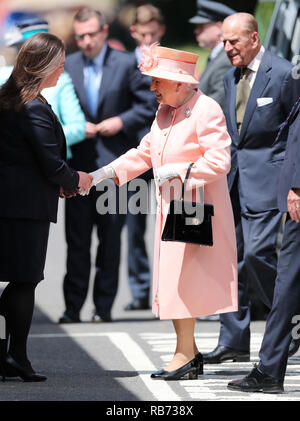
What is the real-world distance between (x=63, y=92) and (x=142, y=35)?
159 centimetres

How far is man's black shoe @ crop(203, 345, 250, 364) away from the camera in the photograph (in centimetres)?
800

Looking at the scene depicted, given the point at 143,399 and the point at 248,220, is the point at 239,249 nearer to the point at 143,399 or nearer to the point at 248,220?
the point at 248,220

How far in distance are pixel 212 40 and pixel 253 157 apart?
2684mm

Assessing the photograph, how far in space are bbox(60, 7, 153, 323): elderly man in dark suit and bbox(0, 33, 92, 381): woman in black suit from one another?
2.82 meters

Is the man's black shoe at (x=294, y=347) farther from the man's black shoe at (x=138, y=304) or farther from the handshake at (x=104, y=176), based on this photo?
the man's black shoe at (x=138, y=304)

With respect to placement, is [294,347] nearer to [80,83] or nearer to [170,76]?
[170,76]

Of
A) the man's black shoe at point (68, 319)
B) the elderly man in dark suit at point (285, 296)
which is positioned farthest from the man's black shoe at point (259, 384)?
the man's black shoe at point (68, 319)

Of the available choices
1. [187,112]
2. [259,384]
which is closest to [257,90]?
[187,112]

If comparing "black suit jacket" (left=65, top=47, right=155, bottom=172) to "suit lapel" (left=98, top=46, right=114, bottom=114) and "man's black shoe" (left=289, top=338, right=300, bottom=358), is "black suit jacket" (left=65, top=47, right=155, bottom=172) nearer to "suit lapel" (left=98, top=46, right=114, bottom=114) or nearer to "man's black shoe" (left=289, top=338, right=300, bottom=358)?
"suit lapel" (left=98, top=46, right=114, bottom=114)

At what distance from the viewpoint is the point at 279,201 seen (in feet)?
22.2

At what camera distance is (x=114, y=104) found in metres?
10.2

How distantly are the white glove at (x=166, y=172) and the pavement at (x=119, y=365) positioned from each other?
1151 mm

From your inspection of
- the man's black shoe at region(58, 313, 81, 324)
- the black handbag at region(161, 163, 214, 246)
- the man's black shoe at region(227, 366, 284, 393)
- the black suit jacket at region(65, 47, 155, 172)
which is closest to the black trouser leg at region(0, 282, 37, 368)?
the black handbag at region(161, 163, 214, 246)

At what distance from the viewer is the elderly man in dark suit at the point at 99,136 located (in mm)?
10070
